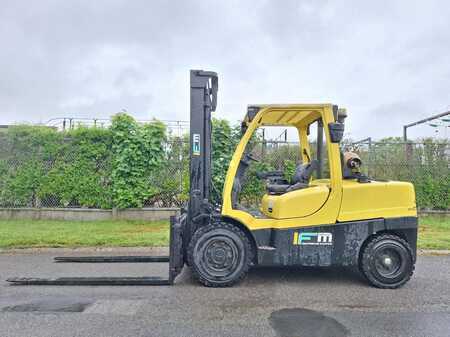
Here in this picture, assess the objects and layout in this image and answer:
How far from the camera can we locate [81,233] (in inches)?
324

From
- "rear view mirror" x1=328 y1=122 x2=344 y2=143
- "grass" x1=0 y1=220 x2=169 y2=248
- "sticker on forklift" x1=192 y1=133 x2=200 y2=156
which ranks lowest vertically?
"grass" x1=0 y1=220 x2=169 y2=248

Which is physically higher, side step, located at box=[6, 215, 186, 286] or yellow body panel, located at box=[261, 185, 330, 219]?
yellow body panel, located at box=[261, 185, 330, 219]

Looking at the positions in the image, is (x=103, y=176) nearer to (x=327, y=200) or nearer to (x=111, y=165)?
(x=111, y=165)

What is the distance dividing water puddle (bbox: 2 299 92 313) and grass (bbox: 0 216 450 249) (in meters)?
2.98

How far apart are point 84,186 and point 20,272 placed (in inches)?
186

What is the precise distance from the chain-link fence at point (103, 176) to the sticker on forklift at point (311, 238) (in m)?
4.99

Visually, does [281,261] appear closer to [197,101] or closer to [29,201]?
[197,101]

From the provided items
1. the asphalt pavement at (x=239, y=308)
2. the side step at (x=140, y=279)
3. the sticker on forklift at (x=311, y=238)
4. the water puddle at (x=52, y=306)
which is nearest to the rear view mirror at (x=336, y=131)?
the sticker on forklift at (x=311, y=238)

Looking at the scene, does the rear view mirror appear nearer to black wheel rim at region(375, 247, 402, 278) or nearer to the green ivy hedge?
black wheel rim at region(375, 247, 402, 278)

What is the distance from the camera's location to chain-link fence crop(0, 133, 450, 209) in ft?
33.3

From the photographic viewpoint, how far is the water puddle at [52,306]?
159 inches

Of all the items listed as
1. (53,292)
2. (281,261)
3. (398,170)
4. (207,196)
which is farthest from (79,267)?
(398,170)

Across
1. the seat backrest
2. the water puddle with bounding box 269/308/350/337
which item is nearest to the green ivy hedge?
the seat backrest

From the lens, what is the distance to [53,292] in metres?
4.65
